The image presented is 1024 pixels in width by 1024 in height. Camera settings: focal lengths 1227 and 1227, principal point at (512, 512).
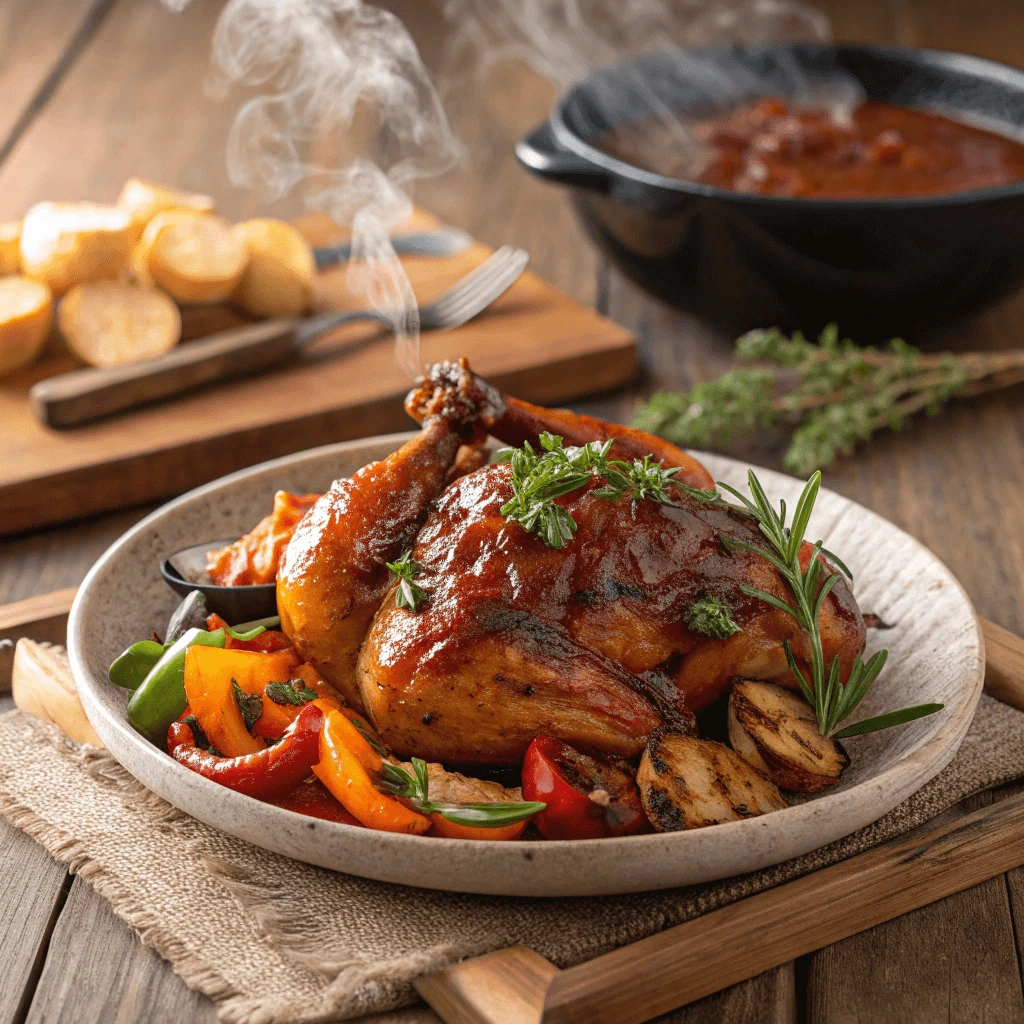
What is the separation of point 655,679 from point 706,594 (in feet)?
0.55

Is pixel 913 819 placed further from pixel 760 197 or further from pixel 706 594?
pixel 760 197

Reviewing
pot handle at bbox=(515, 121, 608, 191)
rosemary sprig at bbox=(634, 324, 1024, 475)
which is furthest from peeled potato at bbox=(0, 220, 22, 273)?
rosemary sprig at bbox=(634, 324, 1024, 475)

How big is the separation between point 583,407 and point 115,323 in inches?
59.6

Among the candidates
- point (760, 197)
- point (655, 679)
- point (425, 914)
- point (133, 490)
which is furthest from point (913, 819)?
point (133, 490)

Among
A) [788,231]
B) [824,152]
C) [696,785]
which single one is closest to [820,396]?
[788,231]

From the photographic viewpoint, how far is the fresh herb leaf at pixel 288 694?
2.10 m

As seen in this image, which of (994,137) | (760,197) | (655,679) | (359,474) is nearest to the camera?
(655,679)

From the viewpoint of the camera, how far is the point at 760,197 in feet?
11.8

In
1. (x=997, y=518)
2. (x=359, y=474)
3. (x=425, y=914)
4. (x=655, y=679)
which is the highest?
(x=359, y=474)

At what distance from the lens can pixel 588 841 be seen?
170cm

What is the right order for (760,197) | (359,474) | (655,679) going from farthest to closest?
(760,197) < (359,474) < (655,679)

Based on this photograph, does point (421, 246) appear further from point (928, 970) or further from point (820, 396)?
Answer: point (928, 970)

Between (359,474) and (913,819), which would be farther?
(359,474)

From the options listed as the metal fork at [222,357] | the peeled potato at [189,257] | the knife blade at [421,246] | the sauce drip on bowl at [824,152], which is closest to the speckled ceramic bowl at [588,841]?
the metal fork at [222,357]
